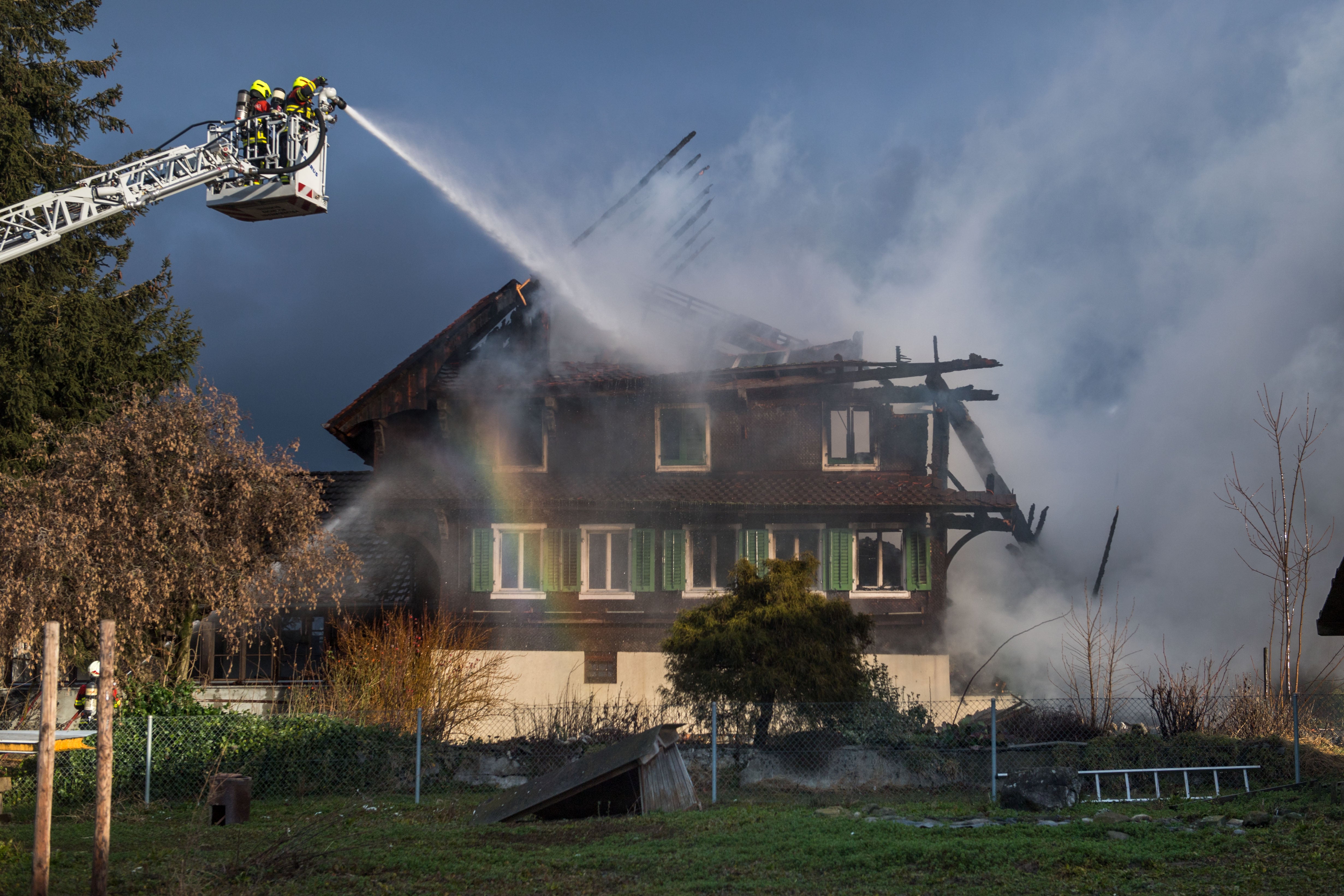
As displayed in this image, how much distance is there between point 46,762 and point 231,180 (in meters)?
10.5

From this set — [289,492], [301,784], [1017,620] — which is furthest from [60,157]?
[1017,620]

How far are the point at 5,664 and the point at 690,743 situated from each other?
1308 cm

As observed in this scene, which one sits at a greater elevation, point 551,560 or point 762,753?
point 551,560

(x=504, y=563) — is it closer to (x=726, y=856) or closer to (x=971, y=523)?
(x=971, y=523)

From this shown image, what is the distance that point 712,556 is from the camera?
2570 centimetres

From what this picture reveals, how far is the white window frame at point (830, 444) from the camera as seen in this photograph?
2620 centimetres

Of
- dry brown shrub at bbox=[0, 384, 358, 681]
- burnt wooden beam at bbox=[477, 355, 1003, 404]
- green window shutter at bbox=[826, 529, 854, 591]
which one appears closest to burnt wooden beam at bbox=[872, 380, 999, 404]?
burnt wooden beam at bbox=[477, 355, 1003, 404]

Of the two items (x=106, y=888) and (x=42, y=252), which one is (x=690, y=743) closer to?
(x=106, y=888)

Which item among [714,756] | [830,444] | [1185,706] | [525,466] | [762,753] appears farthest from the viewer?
[525,466]

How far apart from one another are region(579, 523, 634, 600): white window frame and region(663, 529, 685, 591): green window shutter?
2.53ft

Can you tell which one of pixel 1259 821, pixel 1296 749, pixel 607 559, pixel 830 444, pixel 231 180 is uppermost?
pixel 231 180

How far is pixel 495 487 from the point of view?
26.4 meters

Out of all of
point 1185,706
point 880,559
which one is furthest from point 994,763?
point 880,559

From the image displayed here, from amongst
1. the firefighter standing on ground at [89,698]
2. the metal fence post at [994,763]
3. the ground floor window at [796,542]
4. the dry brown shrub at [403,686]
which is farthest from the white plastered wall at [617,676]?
the metal fence post at [994,763]
